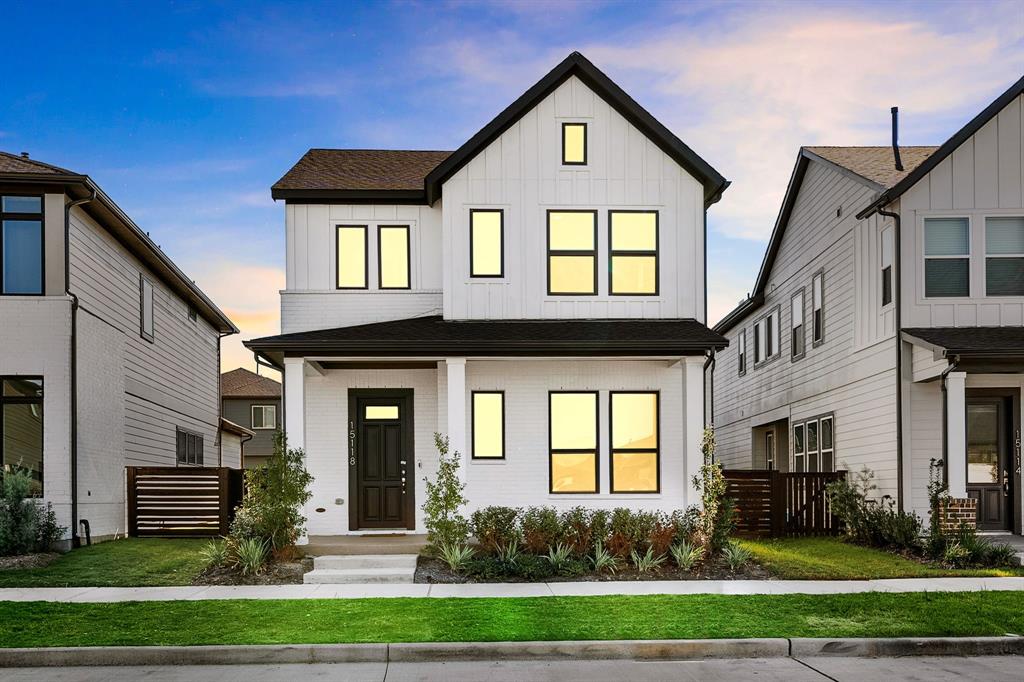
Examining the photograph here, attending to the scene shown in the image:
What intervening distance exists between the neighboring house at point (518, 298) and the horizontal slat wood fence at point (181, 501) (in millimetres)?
3223

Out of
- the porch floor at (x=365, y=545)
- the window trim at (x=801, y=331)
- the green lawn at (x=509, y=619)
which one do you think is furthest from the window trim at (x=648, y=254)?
the window trim at (x=801, y=331)

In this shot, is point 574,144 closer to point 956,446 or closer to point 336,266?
point 336,266

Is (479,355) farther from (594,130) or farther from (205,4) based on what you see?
(205,4)

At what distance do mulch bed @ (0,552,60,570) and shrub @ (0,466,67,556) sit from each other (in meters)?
0.21

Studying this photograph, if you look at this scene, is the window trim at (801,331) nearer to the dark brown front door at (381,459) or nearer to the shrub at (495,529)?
the dark brown front door at (381,459)

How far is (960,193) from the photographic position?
57.5 ft

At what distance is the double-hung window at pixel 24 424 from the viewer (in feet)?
54.1

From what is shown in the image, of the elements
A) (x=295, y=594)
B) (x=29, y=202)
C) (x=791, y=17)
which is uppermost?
(x=791, y=17)

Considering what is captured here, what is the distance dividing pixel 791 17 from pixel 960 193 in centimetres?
440

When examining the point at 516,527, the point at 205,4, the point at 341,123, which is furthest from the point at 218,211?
the point at 516,527

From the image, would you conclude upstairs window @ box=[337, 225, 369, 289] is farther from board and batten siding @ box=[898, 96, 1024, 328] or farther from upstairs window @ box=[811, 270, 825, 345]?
upstairs window @ box=[811, 270, 825, 345]

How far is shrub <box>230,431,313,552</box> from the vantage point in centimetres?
1458

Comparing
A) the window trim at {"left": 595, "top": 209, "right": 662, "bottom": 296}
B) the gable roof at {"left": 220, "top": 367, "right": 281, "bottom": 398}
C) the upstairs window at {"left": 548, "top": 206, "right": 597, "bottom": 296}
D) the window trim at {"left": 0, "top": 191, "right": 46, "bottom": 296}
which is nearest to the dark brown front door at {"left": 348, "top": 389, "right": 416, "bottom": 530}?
the upstairs window at {"left": 548, "top": 206, "right": 597, "bottom": 296}

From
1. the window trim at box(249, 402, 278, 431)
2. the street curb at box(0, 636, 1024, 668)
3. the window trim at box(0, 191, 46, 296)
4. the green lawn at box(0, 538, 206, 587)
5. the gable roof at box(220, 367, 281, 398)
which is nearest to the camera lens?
the street curb at box(0, 636, 1024, 668)
